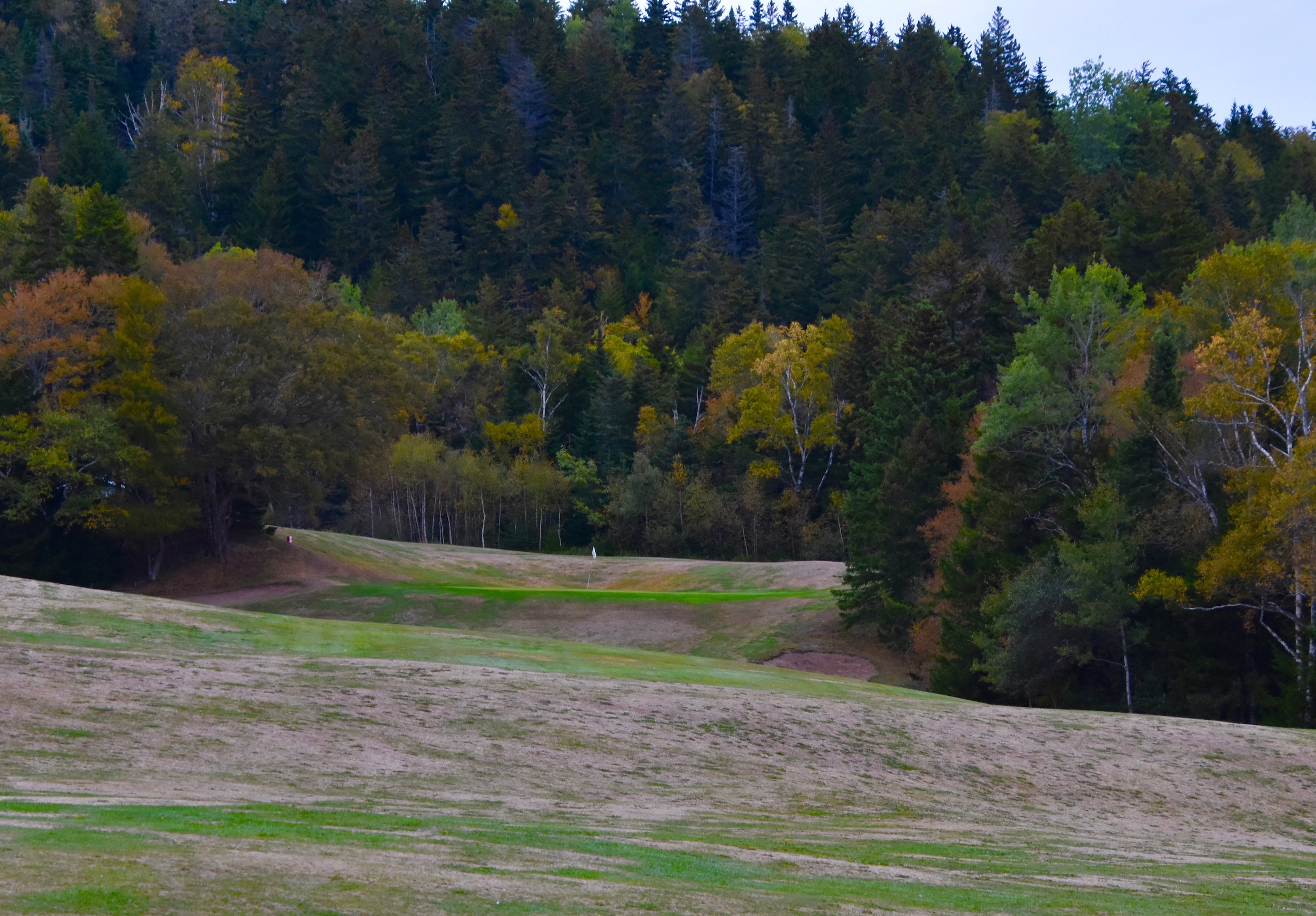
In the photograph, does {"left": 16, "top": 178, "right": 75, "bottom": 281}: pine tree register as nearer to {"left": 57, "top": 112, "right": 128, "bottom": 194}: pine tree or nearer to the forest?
the forest

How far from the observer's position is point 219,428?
6059 cm

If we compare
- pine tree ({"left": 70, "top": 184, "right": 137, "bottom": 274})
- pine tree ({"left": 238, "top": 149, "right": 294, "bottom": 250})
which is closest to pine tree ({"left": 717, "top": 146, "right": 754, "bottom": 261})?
pine tree ({"left": 238, "top": 149, "right": 294, "bottom": 250})

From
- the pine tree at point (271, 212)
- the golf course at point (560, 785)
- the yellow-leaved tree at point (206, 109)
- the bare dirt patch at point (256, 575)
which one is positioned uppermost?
the yellow-leaved tree at point (206, 109)

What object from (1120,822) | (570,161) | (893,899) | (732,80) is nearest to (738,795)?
(1120,822)

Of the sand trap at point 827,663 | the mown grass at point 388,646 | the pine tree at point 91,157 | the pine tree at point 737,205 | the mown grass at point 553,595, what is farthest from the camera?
the pine tree at point 737,205

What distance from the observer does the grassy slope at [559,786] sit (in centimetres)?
1366

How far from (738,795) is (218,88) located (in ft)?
508

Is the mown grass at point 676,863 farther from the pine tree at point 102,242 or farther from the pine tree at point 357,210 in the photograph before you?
the pine tree at point 357,210

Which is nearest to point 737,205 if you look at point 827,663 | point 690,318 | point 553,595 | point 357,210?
point 690,318

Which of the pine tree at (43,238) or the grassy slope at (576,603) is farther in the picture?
the pine tree at (43,238)

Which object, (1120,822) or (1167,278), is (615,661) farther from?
(1167,278)

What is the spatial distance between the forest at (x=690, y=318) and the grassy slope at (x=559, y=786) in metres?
13.2

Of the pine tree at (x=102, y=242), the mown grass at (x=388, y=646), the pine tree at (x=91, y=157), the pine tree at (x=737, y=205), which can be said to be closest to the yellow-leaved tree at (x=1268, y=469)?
the mown grass at (x=388, y=646)

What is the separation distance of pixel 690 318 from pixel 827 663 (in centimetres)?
8062
